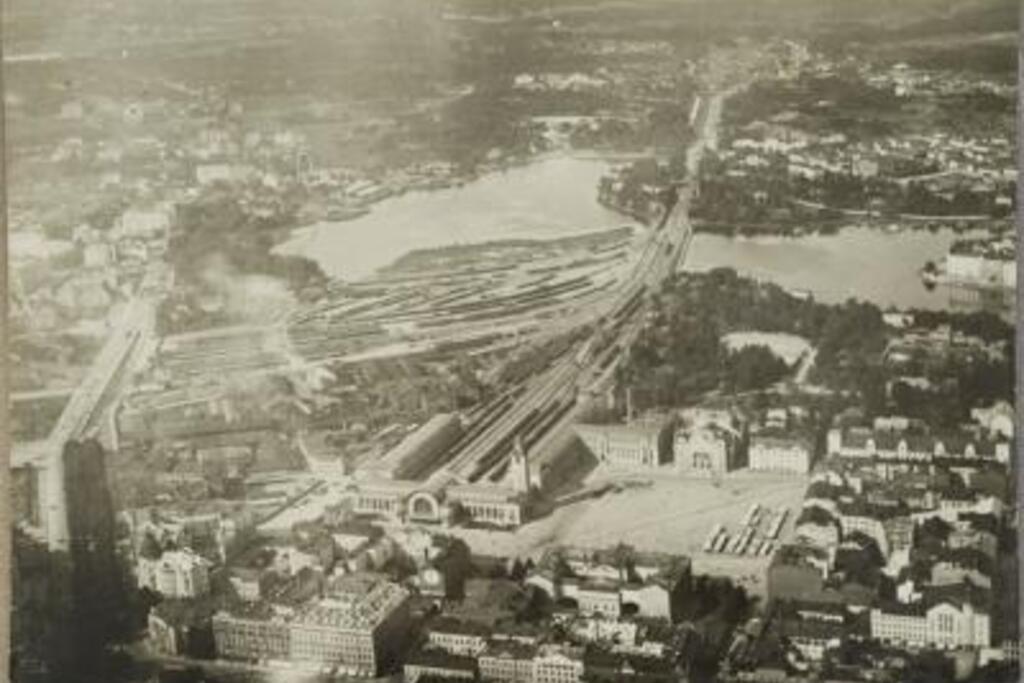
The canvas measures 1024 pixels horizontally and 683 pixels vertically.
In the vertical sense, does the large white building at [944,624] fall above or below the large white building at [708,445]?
below

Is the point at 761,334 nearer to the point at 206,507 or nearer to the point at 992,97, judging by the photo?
the point at 992,97

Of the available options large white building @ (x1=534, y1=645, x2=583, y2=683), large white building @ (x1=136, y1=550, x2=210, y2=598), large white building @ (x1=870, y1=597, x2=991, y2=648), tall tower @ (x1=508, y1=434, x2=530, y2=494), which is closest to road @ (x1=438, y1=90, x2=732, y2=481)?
tall tower @ (x1=508, y1=434, x2=530, y2=494)


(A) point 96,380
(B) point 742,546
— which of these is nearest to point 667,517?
(B) point 742,546

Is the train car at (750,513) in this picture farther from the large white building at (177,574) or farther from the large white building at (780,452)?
the large white building at (177,574)

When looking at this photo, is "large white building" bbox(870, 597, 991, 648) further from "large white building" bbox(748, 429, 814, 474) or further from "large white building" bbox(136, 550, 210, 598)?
"large white building" bbox(136, 550, 210, 598)

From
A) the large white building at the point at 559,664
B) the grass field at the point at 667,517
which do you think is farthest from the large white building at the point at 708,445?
the large white building at the point at 559,664

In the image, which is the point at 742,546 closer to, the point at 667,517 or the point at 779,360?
the point at 667,517
